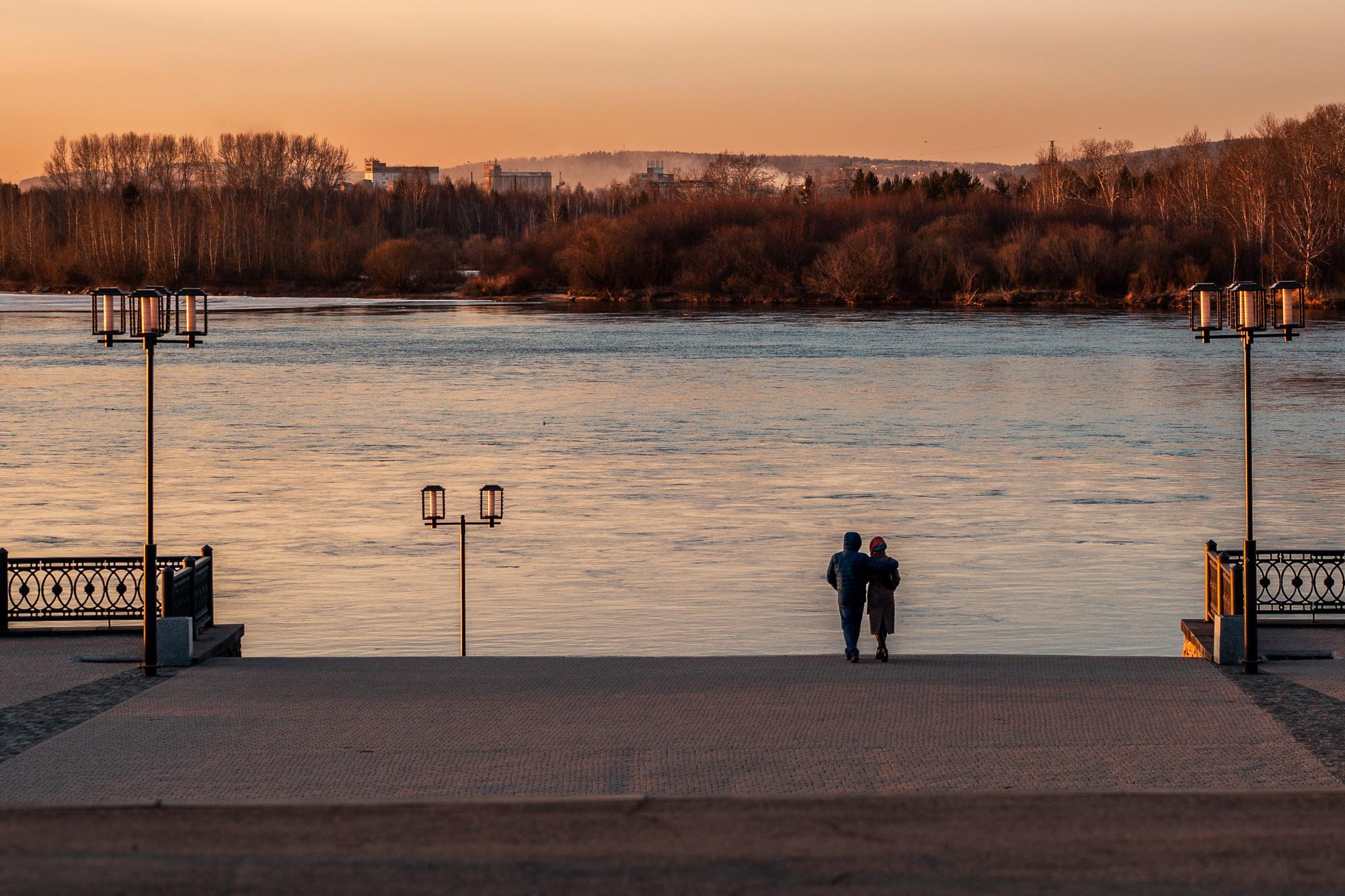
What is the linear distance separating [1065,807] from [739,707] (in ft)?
11.0

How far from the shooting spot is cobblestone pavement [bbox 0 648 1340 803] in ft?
31.6

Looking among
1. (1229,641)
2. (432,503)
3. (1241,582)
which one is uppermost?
(1241,582)

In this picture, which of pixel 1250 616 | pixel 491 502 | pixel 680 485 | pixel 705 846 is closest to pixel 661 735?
pixel 705 846

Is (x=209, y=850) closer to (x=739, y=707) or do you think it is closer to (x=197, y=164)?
(x=739, y=707)

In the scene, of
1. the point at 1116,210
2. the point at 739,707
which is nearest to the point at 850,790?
the point at 739,707

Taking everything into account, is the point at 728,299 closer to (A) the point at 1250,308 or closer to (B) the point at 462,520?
(B) the point at 462,520

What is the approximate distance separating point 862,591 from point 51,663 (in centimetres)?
694

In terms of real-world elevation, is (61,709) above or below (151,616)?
below

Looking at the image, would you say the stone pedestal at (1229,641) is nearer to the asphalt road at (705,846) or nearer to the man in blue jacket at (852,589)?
the man in blue jacket at (852,589)

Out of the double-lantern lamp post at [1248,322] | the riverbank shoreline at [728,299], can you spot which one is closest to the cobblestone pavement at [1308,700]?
the double-lantern lamp post at [1248,322]

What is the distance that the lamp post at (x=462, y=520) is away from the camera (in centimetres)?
1898

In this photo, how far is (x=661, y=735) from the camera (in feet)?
35.9

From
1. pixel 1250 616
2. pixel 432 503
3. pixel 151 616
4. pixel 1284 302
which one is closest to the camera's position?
pixel 151 616

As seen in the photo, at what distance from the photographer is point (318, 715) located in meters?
11.6
